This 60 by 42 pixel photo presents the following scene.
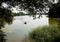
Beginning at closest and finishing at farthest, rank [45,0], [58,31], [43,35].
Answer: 1. [45,0]
2. [43,35]
3. [58,31]

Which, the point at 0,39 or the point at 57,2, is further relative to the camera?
the point at 0,39

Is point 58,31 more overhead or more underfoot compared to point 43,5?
more underfoot

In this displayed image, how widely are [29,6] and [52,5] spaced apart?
0.40m

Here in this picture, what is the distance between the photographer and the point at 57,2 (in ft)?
9.05

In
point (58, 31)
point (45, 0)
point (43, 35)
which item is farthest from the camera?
point (58, 31)

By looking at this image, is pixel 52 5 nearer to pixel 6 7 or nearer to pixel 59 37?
pixel 6 7

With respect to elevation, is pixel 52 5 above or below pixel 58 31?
above

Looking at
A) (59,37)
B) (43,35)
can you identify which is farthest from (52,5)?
(43,35)

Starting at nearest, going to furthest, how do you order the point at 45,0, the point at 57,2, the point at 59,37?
the point at 45,0 → the point at 57,2 → the point at 59,37

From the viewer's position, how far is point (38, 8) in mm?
2672

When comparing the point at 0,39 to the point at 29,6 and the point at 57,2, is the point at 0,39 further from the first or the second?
the point at 57,2

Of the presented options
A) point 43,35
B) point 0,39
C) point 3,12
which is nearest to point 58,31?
point 43,35

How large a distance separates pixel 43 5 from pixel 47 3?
78 mm

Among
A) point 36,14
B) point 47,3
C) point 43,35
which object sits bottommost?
point 43,35
